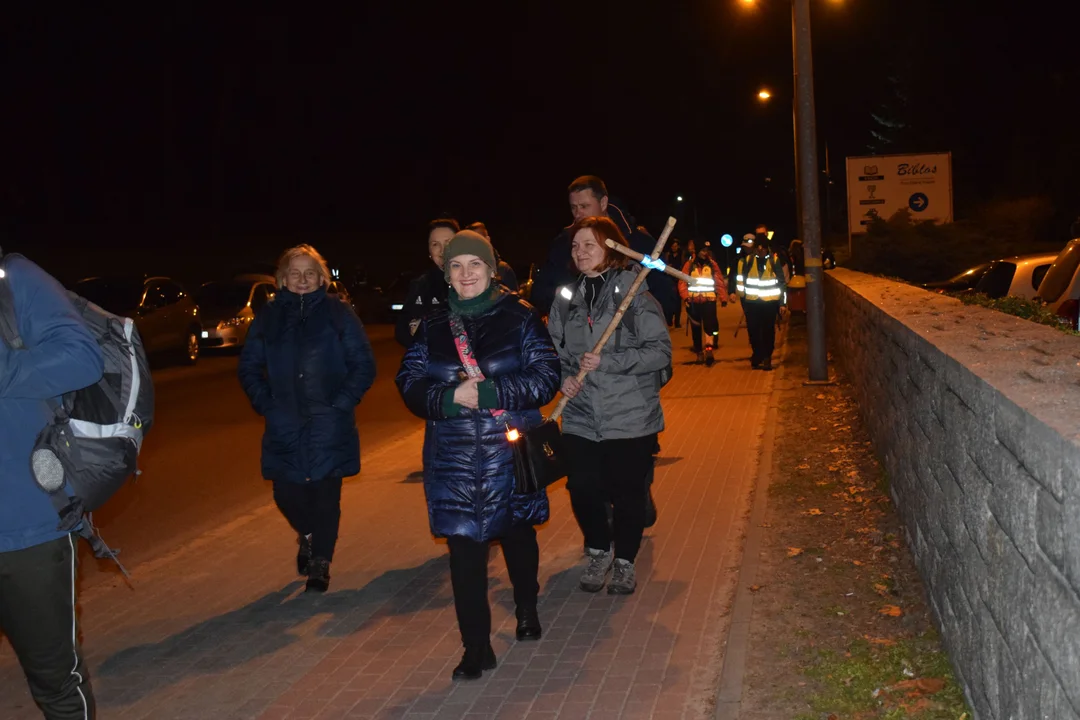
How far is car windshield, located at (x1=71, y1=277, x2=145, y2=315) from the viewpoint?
22703 mm

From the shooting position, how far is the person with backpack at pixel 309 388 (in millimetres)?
6766

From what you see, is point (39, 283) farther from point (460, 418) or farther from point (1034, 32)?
point (1034, 32)

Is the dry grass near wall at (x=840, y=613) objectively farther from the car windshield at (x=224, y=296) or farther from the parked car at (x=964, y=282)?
the car windshield at (x=224, y=296)

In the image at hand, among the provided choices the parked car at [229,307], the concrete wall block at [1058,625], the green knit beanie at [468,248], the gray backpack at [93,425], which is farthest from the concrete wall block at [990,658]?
the parked car at [229,307]

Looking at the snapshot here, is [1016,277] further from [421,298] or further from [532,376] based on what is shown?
[532,376]

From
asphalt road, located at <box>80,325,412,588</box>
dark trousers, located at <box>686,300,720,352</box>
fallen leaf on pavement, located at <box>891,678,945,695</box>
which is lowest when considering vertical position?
asphalt road, located at <box>80,325,412,588</box>

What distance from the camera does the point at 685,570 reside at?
6914mm

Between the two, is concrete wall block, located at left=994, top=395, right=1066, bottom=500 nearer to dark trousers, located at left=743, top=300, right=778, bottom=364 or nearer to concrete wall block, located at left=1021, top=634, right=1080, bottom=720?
concrete wall block, located at left=1021, top=634, right=1080, bottom=720

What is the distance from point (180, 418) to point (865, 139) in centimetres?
9292

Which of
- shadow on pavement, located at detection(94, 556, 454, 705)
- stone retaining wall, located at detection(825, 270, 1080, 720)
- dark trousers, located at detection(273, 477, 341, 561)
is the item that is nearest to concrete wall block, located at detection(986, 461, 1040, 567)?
stone retaining wall, located at detection(825, 270, 1080, 720)

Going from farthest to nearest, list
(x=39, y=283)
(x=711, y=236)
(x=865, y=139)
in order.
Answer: (x=711, y=236) < (x=865, y=139) < (x=39, y=283)

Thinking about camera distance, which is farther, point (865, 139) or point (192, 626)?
point (865, 139)

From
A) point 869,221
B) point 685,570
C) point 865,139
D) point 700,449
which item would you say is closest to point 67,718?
point 685,570

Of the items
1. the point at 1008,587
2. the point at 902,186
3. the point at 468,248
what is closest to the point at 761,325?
the point at 468,248
